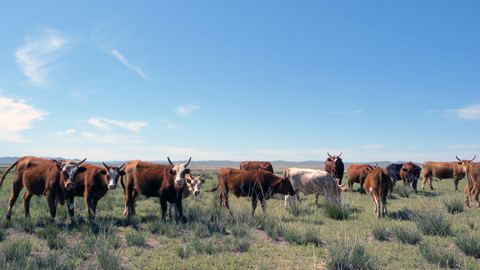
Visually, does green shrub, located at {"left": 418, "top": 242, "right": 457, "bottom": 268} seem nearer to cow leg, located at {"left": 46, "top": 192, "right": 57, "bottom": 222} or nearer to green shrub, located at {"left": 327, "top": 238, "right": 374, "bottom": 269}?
green shrub, located at {"left": 327, "top": 238, "right": 374, "bottom": 269}

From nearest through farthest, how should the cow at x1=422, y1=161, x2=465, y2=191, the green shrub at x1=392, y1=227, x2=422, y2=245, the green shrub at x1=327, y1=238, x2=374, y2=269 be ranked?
the green shrub at x1=327, y1=238, x2=374, y2=269
the green shrub at x1=392, y1=227, x2=422, y2=245
the cow at x1=422, y1=161, x2=465, y2=191

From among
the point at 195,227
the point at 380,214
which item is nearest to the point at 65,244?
the point at 195,227

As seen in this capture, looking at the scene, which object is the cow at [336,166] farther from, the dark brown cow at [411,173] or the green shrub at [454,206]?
the green shrub at [454,206]

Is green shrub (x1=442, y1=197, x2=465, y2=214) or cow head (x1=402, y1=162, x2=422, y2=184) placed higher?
cow head (x1=402, y1=162, x2=422, y2=184)

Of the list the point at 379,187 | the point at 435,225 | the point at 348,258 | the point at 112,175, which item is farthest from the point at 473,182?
the point at 112,175

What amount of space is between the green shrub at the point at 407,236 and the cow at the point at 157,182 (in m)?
6.37

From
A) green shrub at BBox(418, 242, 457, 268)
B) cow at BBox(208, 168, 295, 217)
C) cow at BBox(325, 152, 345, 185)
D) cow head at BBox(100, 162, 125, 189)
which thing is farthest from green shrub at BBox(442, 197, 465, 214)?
cow head at BBox(100, 162, 125, 189)

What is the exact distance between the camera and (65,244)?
20.5 feet

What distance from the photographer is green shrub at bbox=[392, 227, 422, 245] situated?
670 cm

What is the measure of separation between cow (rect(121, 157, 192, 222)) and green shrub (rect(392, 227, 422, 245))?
637 cm

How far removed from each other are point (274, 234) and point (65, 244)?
5.36m

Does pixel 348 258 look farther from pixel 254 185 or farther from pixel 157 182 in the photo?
pixel 157 182

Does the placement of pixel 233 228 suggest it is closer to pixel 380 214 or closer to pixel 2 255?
pixel 2 255

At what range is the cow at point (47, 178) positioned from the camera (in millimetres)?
7625
